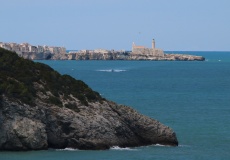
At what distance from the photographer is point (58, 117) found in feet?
129

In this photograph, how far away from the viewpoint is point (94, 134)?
39188mm

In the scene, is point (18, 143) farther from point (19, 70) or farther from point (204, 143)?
point (204, 143)

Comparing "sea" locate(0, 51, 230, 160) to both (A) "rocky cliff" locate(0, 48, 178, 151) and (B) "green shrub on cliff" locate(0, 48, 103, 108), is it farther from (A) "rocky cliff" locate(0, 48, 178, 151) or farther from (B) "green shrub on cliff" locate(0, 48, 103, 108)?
(B) "green shrub on cliff" locate(0, 48, 103, 108)

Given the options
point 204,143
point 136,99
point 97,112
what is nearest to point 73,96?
point 97,112

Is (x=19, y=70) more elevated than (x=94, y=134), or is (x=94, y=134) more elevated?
(x=19, y=70)

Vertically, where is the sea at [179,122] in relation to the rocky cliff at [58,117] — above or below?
below

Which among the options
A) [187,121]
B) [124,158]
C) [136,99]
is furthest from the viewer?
[136,99]

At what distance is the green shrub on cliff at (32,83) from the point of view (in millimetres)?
39719

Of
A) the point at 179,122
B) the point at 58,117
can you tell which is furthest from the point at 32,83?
the point at 179,122

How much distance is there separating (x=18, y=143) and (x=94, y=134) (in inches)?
159

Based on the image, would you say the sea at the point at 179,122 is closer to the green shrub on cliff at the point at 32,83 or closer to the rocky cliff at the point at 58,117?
the rocky cliff at the point at 58,117

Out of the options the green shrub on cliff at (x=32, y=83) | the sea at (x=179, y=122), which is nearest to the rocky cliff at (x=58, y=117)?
the green shrub on cliff at (x=32, y=83)

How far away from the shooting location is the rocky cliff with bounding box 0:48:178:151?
125 feet

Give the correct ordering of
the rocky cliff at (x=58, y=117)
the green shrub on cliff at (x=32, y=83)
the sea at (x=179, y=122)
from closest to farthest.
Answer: the sea at (x=179, y=122), the rocky cliff at (x=58, y=117), the green shrub on cliff at (x=32, y=83)
